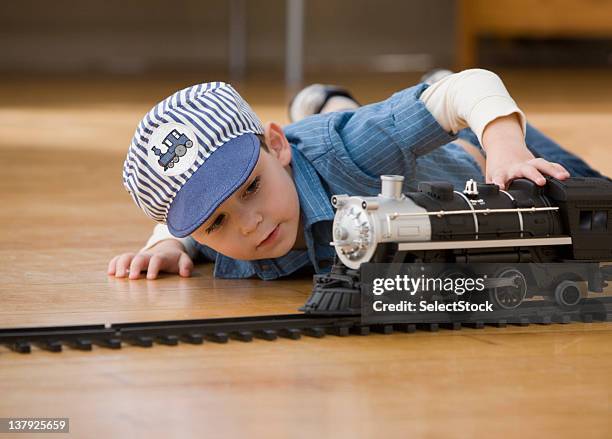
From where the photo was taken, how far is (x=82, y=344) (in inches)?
36.2

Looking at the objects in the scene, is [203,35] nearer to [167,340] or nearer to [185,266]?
[185,266]

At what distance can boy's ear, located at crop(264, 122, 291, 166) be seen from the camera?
117 centimetres

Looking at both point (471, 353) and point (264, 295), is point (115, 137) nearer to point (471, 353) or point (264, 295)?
point (264, 295)

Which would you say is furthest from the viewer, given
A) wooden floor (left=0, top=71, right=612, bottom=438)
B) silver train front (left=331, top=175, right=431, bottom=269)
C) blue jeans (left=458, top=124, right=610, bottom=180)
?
blue jeans (left=458, top=124, right=610, bottom=180)

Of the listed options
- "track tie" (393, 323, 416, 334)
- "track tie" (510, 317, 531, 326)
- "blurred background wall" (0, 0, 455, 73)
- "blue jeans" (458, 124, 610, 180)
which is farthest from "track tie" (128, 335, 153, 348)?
"blurred background wall" (0, 0, 455, 73)

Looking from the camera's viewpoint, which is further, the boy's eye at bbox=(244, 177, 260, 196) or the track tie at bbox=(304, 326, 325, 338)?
the boy's eye at bbox=(244, 177, 260, 196)

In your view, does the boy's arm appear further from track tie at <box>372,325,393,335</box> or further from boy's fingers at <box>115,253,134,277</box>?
boy's fingers at <box>115,253,134,277</box>

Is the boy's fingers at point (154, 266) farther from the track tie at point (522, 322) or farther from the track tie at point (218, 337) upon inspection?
the track tie at point (522, 322)

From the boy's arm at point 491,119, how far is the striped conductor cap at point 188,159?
23 centimetres

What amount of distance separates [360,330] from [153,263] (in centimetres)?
35

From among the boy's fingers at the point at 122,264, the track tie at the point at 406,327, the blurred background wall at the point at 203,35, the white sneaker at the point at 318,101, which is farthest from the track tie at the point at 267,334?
the blurred background wall at the point at 203,35

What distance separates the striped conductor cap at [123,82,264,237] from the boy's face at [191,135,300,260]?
0.02m

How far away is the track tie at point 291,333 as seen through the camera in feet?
3.12
